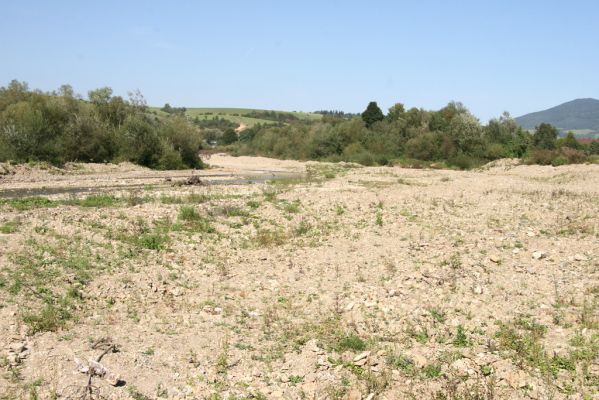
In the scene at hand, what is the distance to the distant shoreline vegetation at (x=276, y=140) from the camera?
38188 mm

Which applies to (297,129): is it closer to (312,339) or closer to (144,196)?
(144,196)

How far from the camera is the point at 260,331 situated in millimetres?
9234

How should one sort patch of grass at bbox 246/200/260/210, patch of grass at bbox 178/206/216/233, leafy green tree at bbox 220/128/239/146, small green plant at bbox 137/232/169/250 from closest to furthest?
1. small green plant at bbox 137/232/169/250
2. patch of grass at bbox 178/206/216/233
3. patch of grass at bbox 246/200/260/210
4. leafy green tree at bbox 220/128/239/146

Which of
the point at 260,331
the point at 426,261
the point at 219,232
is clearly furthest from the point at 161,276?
the point at 426,261

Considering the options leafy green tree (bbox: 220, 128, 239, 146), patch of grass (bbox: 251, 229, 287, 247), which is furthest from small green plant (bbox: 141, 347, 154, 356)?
leafy green tree (bbox: 220, 128, 239, 146)

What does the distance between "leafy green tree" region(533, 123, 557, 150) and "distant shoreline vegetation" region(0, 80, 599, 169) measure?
0.44 feet

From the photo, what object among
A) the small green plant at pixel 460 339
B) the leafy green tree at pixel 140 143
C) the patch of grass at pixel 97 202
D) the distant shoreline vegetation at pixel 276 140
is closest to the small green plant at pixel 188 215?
the patch of grass at pixel 97 202

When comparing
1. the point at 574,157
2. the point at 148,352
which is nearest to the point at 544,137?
the point at 574,157

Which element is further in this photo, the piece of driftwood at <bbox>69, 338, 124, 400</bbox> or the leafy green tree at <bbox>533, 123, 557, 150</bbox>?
the leafy green tree at <bbox>533, 123, 557, 150</bbox>

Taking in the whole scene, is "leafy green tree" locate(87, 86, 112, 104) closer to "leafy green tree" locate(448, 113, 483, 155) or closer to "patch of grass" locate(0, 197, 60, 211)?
"patch of grass" locate(0, 197, 60, 211)

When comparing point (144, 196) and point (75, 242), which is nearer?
point (75, 242)

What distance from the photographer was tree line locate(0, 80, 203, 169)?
36.7m

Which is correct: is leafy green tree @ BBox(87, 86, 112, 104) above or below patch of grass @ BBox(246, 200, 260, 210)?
above

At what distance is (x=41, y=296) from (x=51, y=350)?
7.78ft
